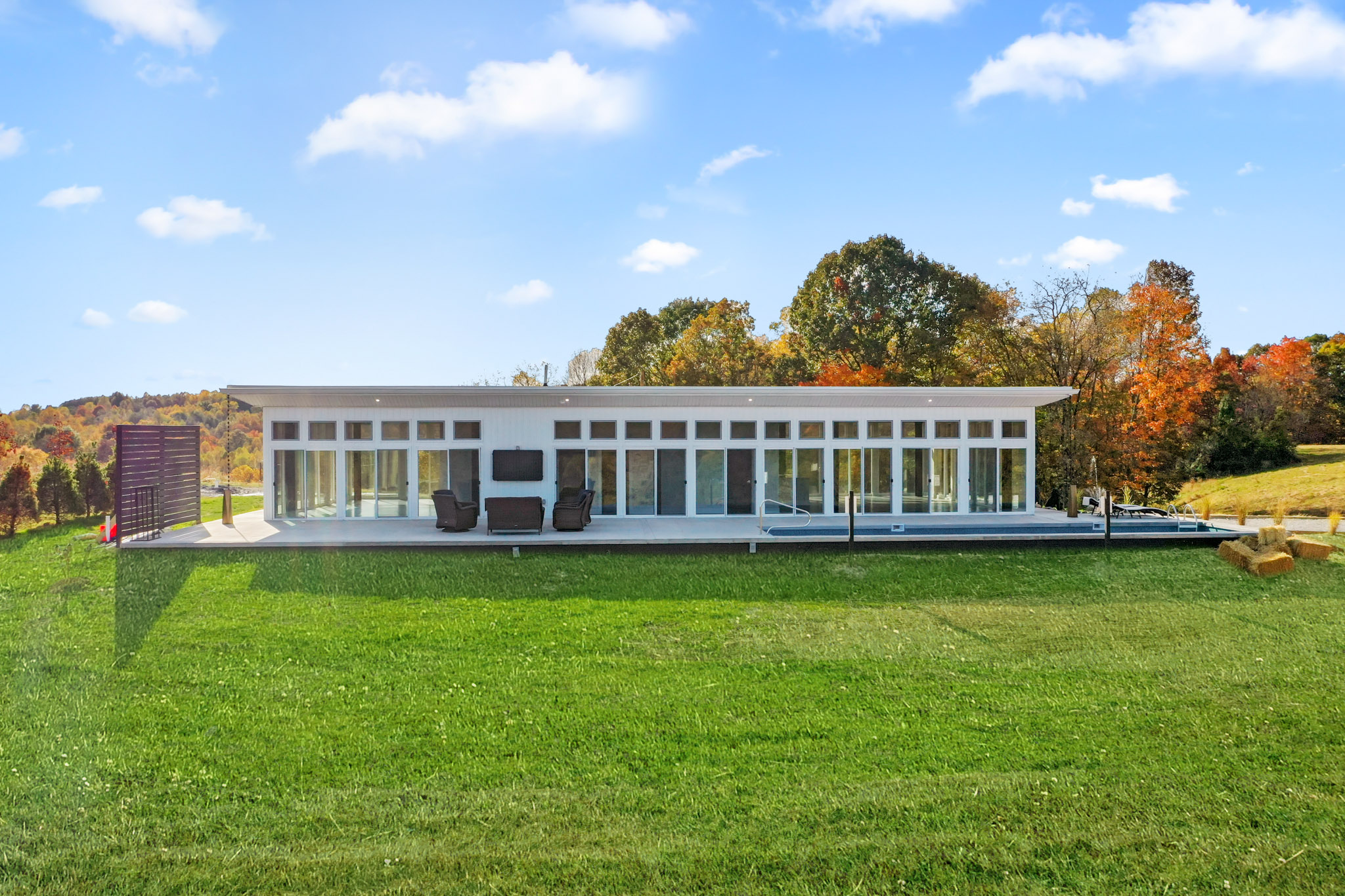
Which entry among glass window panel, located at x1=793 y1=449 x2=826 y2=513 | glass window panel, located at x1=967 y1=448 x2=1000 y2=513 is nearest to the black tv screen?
glass window panel, located at x1=793 y1=449 x2=826 y2=513

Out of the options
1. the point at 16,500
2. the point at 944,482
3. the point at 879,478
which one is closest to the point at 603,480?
the point at 879,478

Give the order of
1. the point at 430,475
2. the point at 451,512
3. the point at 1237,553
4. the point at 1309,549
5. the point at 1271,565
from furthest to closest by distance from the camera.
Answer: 1. the point at 430,475
2. the point at 451,512
3. the point at 1309,549
4. the point at 1237,553
5. the point at 1271,565

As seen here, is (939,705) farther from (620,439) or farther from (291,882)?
(620,439)

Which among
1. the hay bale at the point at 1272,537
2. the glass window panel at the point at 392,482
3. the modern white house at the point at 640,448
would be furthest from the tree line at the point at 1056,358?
the glass window panel at the point at 392,482

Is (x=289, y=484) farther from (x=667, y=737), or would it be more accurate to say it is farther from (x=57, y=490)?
(x=667, y=737)

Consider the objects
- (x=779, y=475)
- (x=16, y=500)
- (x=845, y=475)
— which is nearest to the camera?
(x=779, y=475)

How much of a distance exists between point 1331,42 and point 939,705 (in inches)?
677

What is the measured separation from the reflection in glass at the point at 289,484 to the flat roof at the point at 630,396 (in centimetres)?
122

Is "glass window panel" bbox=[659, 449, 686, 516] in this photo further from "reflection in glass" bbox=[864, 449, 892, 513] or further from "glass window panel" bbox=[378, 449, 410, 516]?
"glass window panel" bbox=[378, 449, 410, 516]

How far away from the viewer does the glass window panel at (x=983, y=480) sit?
1950cm

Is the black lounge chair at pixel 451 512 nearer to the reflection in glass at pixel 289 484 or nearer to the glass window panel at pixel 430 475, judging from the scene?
the glass window panel at pixel 430 475

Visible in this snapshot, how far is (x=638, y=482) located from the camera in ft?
61.9

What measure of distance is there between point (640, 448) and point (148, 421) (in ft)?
112

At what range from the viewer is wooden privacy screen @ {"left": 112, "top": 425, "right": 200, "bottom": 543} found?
15664mm
